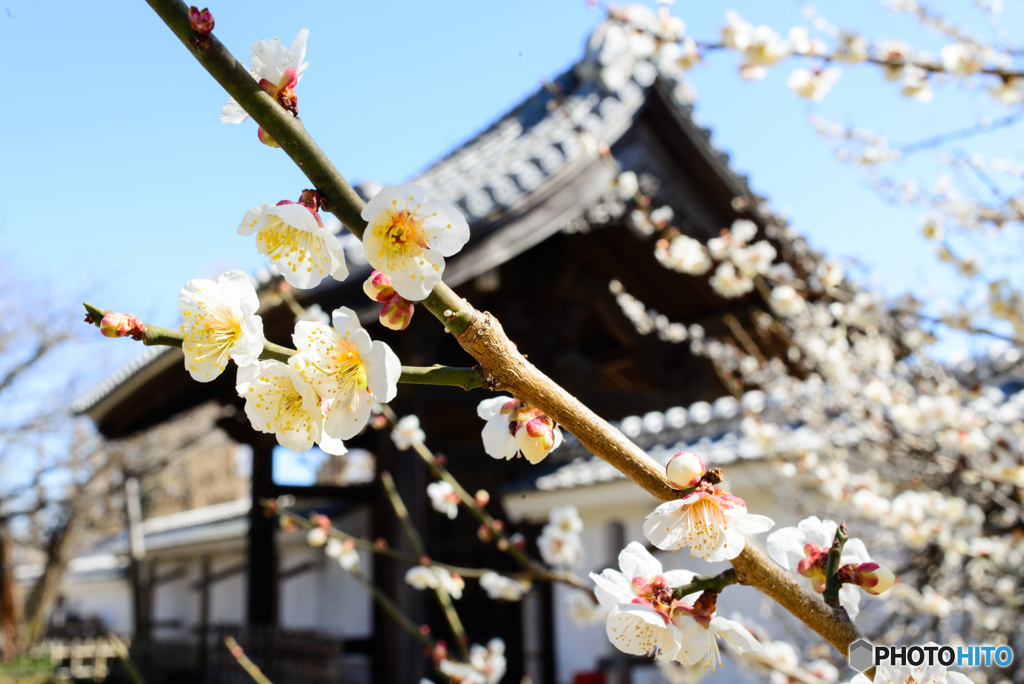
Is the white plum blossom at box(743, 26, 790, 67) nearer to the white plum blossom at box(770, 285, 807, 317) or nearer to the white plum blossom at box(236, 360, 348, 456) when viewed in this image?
the white plum blossom at box(770, 285, 807, 317)

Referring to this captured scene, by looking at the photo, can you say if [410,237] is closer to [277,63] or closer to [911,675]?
[277,63]

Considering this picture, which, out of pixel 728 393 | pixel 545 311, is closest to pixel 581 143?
pixel 545 311

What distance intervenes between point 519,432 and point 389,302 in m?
0.18

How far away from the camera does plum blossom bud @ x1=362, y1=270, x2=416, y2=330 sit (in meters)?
0.67

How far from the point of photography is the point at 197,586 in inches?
417

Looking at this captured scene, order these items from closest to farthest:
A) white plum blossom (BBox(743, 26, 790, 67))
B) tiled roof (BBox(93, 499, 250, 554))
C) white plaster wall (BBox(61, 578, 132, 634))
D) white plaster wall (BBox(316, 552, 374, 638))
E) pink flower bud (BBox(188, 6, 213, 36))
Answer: pink flower bud (BBox(188, 6, 213, 36))
white plum blossom (BBox(743, 26, 790, 67))
white plaster wall (BBox(316, 552, 374, 638))
tiled roof (BBox(93, 499, 250, 554))
white plaster wall (BBox(61, 578, 132, 634))

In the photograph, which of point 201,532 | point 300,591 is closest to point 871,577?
point 300,591

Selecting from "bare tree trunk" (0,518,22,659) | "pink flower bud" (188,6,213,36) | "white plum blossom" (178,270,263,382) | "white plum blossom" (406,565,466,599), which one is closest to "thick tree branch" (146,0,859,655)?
"pink flower bud" (188,6,213,36)

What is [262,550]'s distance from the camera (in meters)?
5.12

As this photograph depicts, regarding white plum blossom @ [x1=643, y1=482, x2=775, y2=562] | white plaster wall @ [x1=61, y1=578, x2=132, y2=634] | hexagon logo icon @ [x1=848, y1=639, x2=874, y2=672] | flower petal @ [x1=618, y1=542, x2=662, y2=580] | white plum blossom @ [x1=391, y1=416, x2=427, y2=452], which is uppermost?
white plum blossom @ [x1=391, y1=416, x2=427, y2=452]

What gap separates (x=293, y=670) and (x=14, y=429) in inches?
292

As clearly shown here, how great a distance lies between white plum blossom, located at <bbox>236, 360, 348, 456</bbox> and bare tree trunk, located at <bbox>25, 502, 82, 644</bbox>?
12.2 meters

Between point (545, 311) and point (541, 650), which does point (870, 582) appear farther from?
point (541, 650)

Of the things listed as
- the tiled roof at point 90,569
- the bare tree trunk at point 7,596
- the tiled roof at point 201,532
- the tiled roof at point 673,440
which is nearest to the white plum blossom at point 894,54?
the tiled roof at point 673,440
